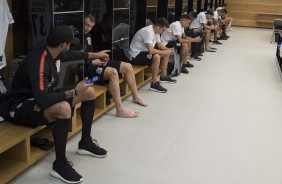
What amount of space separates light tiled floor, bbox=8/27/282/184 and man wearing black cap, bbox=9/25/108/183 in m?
0.26

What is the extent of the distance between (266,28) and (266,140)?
12.0m

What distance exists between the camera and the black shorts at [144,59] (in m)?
4.84

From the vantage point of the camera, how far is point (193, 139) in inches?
131

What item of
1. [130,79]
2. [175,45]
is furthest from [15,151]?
[175,45]

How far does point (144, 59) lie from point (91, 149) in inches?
89.2

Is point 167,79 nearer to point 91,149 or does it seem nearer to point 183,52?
Result: point 183,52

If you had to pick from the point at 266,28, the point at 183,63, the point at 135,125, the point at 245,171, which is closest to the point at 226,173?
the point at 245,171

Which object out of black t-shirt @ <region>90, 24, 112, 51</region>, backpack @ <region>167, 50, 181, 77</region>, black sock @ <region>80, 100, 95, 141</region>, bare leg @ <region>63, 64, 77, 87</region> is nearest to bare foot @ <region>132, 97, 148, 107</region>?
black t-shirt @ <region>90, 24, 112, 51</region>

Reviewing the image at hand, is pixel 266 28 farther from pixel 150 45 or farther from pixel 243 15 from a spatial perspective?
pixel 150 45

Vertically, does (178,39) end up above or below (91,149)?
above

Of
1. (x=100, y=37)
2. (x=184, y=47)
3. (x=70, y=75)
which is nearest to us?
(x=70, y=75)

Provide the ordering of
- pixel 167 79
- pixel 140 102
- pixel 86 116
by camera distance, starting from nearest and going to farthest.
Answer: pixel 86 116 → pixel 140 102 → pixel 167 79

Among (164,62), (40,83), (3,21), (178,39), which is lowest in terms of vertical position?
(164,62)

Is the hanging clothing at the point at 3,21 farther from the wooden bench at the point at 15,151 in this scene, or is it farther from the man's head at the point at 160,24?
the man's head at the point at 160,24
